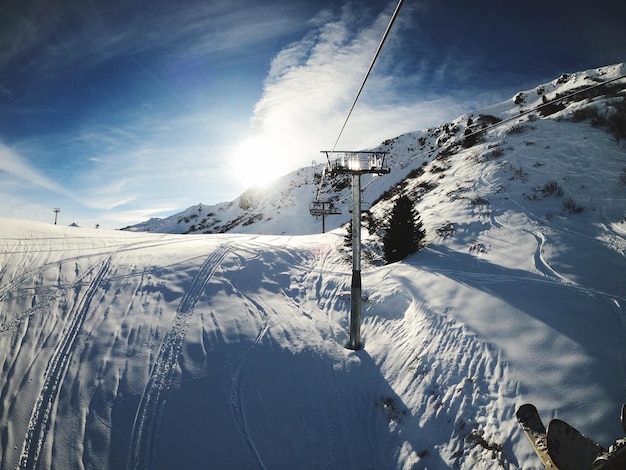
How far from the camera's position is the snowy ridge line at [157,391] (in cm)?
568

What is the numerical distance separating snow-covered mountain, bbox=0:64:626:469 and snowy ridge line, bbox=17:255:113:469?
0.03m

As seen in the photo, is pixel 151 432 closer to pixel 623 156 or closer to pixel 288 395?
pixel 288 395

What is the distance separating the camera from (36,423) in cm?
589

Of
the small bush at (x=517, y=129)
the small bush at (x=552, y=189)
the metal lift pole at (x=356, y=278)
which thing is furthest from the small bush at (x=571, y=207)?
the small bush at (x=517, y=129)

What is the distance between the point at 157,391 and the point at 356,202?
7414 millimetres

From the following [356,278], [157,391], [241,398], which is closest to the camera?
[157,391]

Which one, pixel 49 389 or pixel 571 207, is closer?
pixel 49 389

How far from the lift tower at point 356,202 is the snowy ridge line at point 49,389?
761 centimetres

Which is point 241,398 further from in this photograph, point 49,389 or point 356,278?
point 49,389

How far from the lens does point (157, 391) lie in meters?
6.62

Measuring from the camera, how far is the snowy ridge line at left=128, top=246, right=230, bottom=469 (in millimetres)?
5682

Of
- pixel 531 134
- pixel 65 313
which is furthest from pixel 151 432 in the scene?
pixel 531 134

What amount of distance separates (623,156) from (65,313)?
26.3m

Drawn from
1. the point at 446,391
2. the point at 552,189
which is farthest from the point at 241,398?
the point at 552,189
